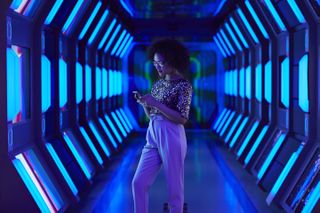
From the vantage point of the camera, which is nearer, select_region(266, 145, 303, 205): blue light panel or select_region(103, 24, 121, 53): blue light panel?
select_region(266, 145, 303, 205): blue light panel

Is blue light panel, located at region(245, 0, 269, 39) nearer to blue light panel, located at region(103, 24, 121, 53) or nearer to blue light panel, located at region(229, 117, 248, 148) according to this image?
blue light panel, located at region(229, 117, 248, 148)

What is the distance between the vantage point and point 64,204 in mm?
5141

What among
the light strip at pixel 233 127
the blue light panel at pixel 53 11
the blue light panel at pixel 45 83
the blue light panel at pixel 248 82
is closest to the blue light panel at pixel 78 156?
the blue light panel at pixel 45 83

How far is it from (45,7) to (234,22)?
16.8 feet

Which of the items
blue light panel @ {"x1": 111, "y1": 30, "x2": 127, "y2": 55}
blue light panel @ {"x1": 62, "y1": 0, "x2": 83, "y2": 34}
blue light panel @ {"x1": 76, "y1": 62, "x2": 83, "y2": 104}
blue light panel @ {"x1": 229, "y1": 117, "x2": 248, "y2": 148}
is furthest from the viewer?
blue light panel @ {"x1": 111, "y1": 30, "x2": 127, "y2": 55}

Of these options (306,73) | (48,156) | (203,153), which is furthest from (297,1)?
(203,153)

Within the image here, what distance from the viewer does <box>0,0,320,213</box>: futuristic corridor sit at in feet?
15.3

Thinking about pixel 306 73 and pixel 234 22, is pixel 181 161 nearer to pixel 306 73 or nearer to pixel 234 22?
pixel 306 73

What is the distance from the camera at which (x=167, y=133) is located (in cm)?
392

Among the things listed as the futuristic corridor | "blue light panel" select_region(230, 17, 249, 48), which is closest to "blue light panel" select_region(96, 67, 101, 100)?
the futuristic corridor

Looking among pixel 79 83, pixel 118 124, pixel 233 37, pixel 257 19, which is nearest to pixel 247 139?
pixel 257 19

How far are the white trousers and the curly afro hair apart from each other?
1.40 ft

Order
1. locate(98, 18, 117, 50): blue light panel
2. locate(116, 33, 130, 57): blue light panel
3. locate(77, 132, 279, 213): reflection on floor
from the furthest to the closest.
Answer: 1. locate(116, 33, 130, 57): blue light panel
2. locate(98, 18, 117, 50): blue light panel
3. locate(77, 132, 279, 213): reflection on floor

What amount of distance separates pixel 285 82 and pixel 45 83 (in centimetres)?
282
